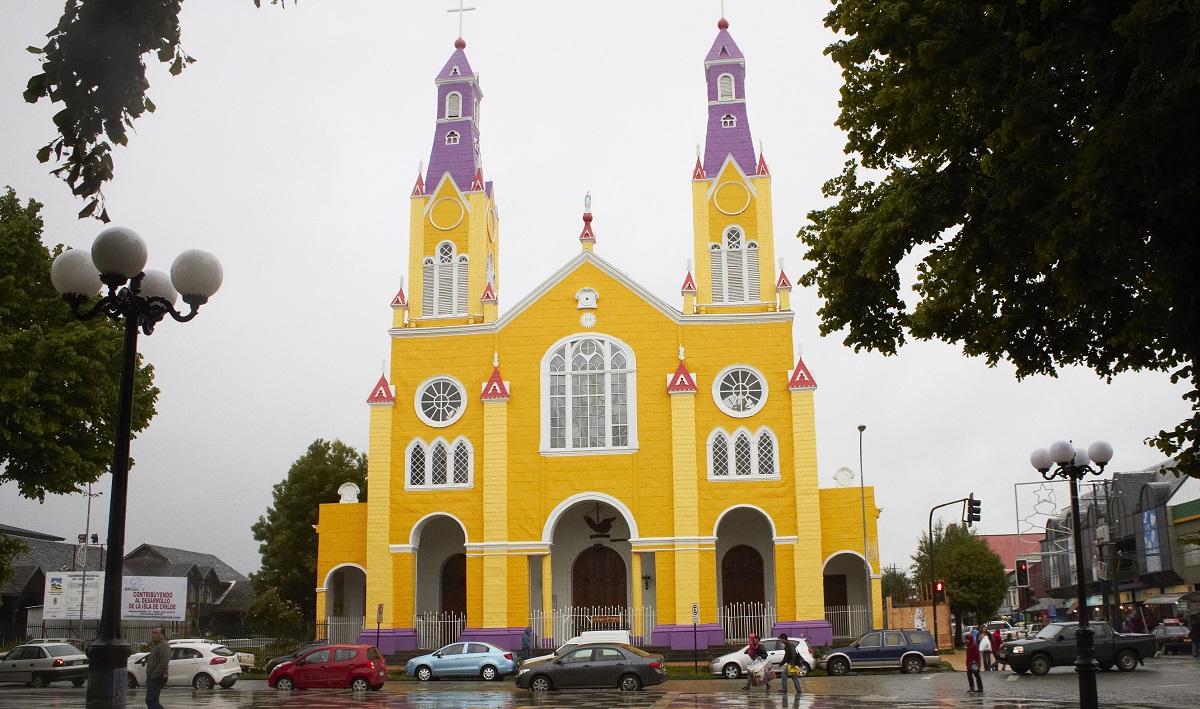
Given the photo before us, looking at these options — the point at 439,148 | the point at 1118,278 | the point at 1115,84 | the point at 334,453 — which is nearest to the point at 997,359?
the point at 1118,278

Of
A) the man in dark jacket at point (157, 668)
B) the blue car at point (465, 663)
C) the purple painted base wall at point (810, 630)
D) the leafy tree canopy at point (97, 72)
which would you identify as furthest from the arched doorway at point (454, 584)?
the leafy tree canopy at point (97, 72)

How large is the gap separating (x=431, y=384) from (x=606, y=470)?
7611 mm

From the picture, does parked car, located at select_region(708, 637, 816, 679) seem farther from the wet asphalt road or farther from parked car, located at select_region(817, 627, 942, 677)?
the wet asphalt road

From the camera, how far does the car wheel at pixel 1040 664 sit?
29.5m

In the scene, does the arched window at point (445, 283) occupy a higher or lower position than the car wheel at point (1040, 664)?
higher

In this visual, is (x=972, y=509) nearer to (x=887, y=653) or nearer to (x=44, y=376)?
(x=887, y=653)

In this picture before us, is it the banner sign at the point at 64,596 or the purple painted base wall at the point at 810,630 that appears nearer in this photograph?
the purple painted base wall at the point at 810,630

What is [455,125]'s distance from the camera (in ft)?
145

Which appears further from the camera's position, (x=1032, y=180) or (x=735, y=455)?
(x=735, y=455)

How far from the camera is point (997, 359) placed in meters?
15.3

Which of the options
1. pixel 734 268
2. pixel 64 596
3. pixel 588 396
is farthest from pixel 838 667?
pixel 64 596

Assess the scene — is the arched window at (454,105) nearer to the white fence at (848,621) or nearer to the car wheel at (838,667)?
the white fence at (848,621)

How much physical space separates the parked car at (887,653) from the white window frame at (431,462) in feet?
48.8

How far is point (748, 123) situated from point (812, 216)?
2754 centimetres
